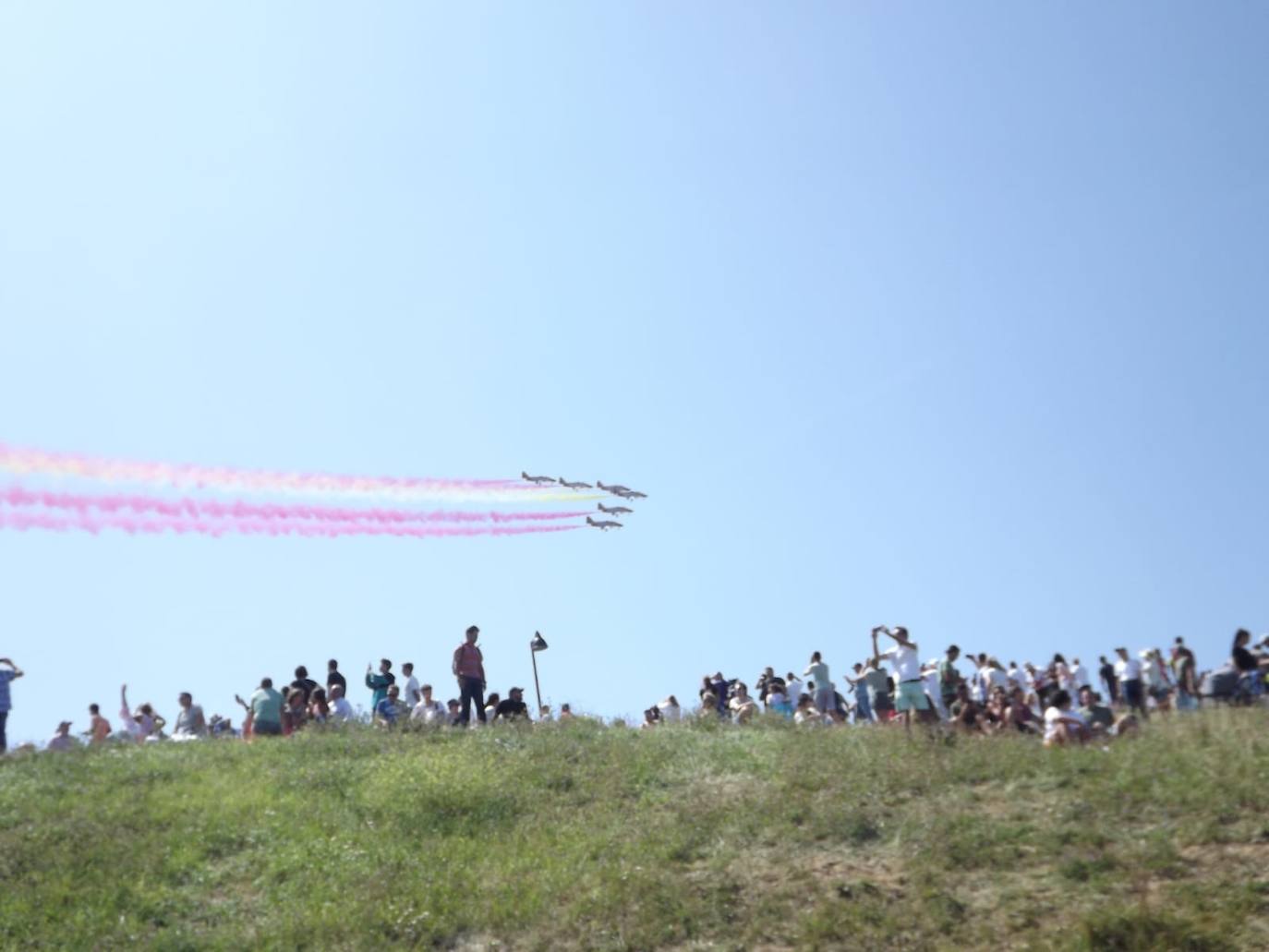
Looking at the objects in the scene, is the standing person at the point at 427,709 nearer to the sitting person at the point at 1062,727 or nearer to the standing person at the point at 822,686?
the standing person at the point at 822,686

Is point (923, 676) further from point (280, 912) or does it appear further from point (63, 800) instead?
point (63, 800)

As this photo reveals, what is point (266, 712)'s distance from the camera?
25.2 m

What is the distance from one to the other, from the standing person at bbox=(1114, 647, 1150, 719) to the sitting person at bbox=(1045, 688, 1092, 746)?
438 cm

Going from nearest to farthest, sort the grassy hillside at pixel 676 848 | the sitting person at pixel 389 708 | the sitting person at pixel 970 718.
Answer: the grassy hillside at pixel 676 848 → the sitting person at pixel 970 718 → the sitting person at pixel 389 708

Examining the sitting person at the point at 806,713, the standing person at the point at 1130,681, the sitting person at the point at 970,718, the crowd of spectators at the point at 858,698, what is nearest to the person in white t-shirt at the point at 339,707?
the crowd of spectators at the point at 858,698

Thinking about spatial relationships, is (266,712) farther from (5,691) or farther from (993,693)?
(993,693)

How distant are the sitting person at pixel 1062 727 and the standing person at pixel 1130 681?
4.38 m

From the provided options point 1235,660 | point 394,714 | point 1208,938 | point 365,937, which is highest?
point 394,714

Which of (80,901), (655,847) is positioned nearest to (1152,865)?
(655,847)

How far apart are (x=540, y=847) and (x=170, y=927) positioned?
502cm

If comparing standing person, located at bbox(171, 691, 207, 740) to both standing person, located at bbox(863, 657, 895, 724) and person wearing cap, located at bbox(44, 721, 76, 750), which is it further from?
standing person, located at bbox(863, 657, 895, 724)

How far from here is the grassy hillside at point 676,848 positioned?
14.6 m

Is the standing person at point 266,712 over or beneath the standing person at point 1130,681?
over

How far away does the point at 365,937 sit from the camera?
15.8m
